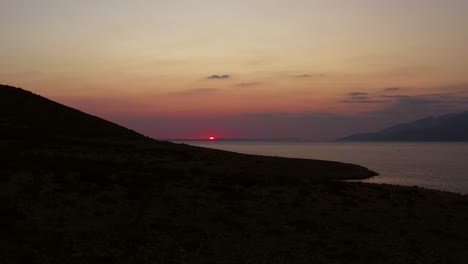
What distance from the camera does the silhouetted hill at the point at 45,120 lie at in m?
91.3

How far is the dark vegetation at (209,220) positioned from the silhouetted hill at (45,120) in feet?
170

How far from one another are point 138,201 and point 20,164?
17.6m

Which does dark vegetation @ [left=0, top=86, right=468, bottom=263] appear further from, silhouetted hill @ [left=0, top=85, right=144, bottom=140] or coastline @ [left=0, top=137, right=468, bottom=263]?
silhouetted hill @ [left=0, top=85, right=144, bottom=140]

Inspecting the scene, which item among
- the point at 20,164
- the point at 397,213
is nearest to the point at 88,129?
the point at 20,164

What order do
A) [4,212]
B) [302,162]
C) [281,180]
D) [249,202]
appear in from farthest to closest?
[302,162] < [281,180] < [249,202] < [4,212]

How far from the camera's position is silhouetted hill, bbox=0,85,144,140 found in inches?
3595

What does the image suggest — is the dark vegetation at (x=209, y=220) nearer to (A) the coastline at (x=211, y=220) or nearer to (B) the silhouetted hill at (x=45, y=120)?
(A) the coastline at (x=211, y=220)

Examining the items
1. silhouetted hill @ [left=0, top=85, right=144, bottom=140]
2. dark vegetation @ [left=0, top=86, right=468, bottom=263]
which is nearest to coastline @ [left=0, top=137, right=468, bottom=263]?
dark vegetation @ [left=0, top=86, right=468, bottom=263]

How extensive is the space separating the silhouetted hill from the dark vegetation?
51852 millimetres

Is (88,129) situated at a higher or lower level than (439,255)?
higher

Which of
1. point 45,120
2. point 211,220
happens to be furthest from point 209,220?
point 45,120

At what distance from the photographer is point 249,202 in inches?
1284

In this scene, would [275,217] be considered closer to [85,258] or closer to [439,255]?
[439,255]

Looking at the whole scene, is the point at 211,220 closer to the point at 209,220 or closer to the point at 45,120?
the point at 209,220
